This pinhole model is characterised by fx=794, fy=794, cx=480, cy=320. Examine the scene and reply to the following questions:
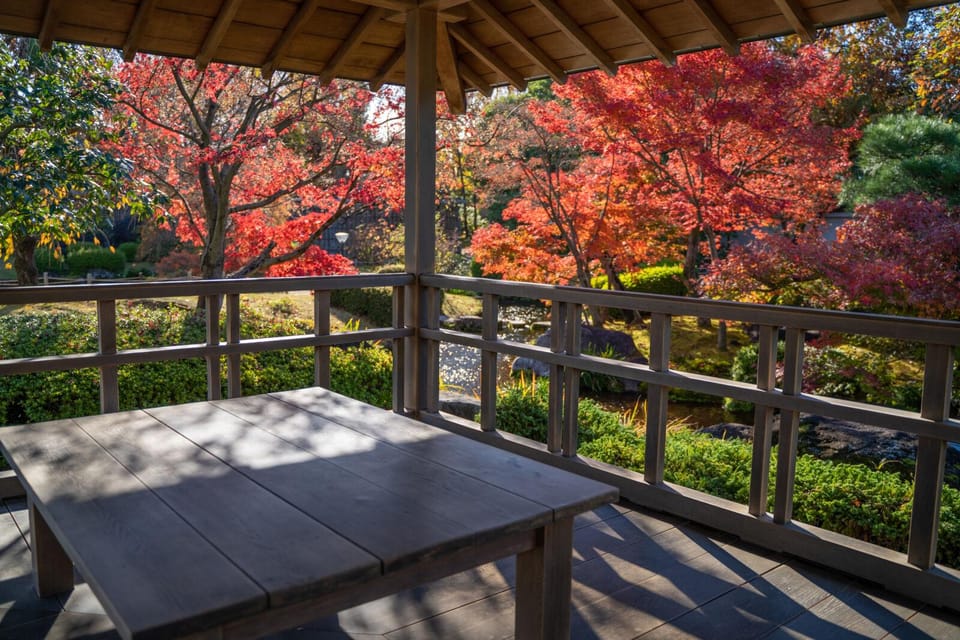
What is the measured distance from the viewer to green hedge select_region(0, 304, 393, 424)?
201 inches

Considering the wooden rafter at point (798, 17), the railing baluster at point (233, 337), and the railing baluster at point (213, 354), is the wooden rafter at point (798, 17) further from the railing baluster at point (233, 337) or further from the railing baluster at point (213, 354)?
the railing baluster at point (213, 354)

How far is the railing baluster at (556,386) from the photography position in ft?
11.1

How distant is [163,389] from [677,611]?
13.9 feet

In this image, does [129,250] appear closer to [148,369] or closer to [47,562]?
[148,369]

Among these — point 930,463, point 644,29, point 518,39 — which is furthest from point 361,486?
point 518,39

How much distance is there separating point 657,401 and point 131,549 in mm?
2060

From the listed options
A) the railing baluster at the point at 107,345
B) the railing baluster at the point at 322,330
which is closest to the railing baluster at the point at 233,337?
the railing baluster at the point at 322,330

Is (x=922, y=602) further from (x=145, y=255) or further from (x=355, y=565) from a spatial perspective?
(x=145, y=255)

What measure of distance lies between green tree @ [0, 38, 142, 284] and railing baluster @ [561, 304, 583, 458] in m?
3.34

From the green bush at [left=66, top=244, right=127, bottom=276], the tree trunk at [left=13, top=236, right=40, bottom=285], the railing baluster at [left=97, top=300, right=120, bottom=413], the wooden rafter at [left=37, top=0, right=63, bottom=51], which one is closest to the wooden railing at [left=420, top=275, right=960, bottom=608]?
the railing baluster at [left=97, top=300, right=120, bottom=413]

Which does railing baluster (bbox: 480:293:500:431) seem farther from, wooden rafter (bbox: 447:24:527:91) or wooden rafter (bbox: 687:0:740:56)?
wooden rafter (bbox: 687:0:740:56)

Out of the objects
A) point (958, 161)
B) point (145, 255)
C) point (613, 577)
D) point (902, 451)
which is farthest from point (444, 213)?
point (613, 577)

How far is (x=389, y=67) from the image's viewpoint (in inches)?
172

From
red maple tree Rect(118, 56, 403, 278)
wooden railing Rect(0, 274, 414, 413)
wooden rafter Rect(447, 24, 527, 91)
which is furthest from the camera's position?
red maple tree Rect(118, 56, 403, 278)
